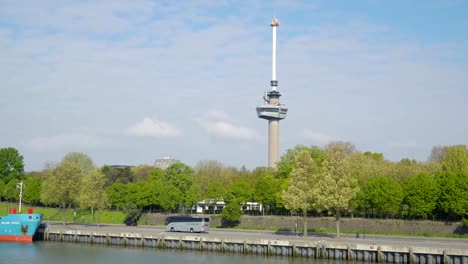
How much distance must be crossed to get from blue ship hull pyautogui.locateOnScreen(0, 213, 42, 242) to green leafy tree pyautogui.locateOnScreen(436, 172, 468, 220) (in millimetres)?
54133

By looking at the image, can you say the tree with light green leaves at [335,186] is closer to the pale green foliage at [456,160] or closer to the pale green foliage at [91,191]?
the pale green foliage at [456,160]

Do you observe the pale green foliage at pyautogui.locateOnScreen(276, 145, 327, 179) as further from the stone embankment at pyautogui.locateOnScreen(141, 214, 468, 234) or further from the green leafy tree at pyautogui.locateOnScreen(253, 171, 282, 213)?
the stone embankment at pyautogui.locateOnScreen(141, 214, 468, 234)

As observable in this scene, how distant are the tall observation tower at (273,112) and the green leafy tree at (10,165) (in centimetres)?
7597

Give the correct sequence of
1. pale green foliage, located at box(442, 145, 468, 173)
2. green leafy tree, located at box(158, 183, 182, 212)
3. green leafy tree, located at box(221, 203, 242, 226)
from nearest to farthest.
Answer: green leafy tree, located at box(221, 203, 242, 226), pale green foliage, located at box(442, 145, 468, 173), green leafy tree, located at box(158, 183, 182, 212)

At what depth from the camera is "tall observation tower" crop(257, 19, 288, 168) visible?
608 feet

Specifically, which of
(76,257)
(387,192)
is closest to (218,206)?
(387,192)

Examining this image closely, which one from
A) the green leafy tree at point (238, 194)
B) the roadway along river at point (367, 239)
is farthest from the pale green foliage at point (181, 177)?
the roadway along river at point (367, 239)

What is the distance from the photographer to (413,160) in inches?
5064

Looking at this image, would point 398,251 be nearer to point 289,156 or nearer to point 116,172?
point 289,156

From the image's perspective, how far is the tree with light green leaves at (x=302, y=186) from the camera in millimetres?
73688

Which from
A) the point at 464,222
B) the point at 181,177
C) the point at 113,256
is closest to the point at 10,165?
the point at 181,177

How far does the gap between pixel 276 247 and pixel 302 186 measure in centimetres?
1508

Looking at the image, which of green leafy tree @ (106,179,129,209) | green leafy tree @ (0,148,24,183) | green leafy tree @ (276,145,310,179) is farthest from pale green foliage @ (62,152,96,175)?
green leafy tree @ (276,145,310,179)

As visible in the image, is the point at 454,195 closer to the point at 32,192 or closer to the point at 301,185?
the point at 301,185
